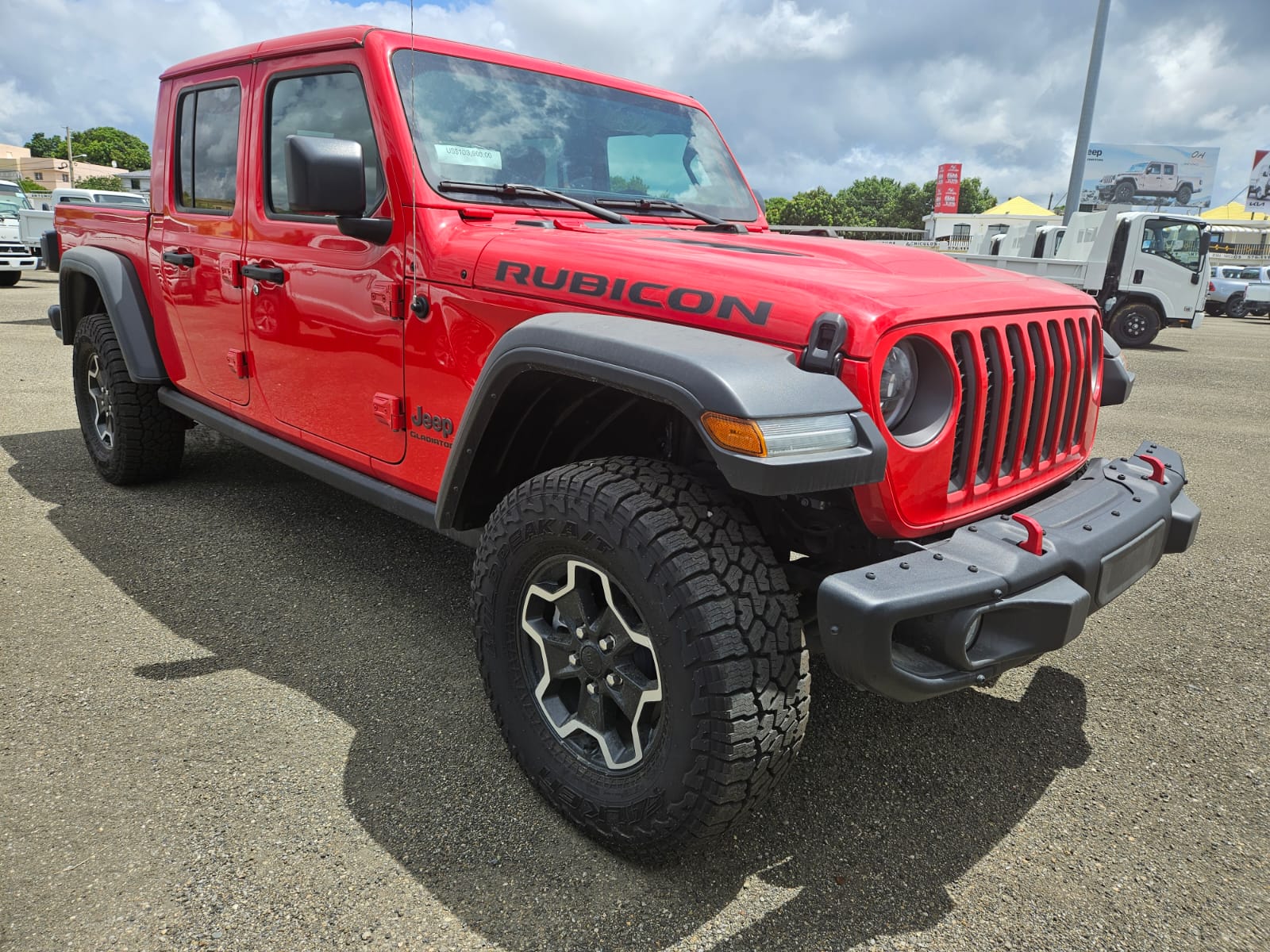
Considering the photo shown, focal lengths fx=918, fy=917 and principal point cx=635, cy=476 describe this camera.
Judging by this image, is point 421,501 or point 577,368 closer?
point 577,368

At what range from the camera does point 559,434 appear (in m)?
2.66

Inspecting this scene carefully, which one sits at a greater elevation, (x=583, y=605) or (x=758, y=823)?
(x=583, y=605)

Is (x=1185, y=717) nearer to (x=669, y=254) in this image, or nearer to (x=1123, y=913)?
(x=1123, y=913)

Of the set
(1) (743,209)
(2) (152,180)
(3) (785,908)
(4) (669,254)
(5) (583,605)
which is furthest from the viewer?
(2) (152,180)

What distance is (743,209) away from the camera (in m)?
3.60

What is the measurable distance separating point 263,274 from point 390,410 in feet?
2.90

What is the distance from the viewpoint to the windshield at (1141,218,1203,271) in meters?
15.0

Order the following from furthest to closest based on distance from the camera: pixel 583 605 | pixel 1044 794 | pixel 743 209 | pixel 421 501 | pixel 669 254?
pixel 743 209, pixel 421 501, pixel 1044 794, pixel 669 254, pixel 583 605

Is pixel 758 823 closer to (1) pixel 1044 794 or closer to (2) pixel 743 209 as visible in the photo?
(1) pixel 1044 794

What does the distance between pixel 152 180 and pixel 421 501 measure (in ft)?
8.35

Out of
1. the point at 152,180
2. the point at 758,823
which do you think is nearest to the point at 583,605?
the point at 758,823

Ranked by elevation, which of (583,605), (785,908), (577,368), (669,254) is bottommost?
(785,908)

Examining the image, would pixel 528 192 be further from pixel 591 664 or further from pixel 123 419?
pixel 123 419

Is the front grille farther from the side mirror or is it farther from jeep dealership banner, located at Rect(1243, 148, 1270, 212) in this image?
jeep dealership banner, located at Rect(1243, 148, 1270, 212)
